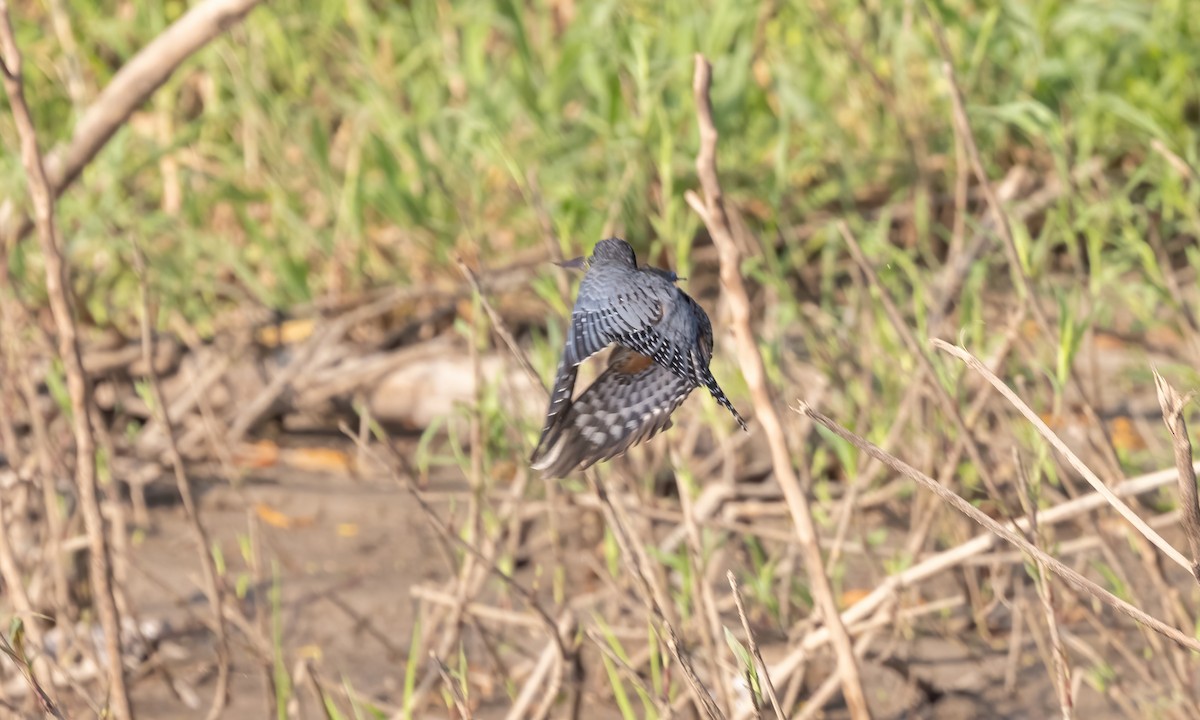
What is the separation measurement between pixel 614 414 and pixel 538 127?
9.17 ft

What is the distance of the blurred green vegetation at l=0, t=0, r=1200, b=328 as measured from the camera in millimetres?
4039

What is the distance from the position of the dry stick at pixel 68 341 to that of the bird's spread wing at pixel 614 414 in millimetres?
1022

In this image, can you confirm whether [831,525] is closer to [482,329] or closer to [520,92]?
[482,329]

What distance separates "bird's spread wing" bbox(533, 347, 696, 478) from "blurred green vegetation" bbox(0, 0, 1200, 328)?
6.82 feet

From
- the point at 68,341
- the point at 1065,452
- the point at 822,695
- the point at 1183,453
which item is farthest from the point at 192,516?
the point at 1183,453

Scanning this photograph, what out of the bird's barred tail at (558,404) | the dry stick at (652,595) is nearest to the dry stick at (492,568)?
the dry stick at (652,595)

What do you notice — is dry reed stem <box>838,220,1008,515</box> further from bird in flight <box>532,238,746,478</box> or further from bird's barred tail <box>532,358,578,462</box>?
bird's barred tail <box>532,358,578,462</box>

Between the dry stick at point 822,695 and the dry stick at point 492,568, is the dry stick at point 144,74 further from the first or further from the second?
the dry stick at point 822,695

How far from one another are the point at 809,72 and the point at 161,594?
2401 mm

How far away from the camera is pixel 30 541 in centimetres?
349

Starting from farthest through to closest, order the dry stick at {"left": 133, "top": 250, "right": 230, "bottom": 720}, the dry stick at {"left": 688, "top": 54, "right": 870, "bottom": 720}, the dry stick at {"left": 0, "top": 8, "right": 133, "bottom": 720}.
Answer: the dry stick at {"left": 133, "top": 250, "right": 230, "bottom": 720}
the dry stick at {"left": 0, "top": 8, "right": 133, "bottom": 720}
the dry stick at {"left": 688, "top": 54, "right": 870, "bottom": 720}

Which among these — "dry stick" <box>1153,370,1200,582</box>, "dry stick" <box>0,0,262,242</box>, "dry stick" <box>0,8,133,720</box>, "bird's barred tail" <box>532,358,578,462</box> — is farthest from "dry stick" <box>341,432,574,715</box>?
"dry stick" <box>1153,370,1200,582</box>

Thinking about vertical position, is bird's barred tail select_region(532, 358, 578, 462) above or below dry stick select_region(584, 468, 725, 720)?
above

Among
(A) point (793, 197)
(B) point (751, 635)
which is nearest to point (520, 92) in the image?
(A) point (793, 197)
